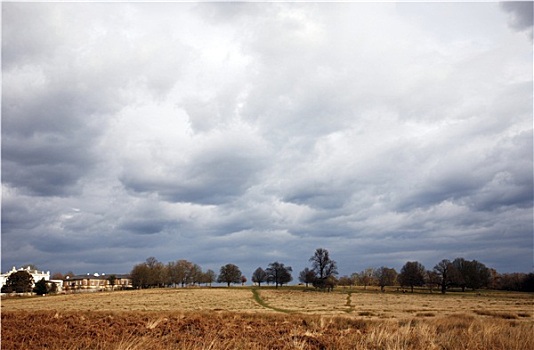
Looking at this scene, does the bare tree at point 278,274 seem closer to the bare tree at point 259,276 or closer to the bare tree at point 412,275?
the bare tree at point 259,276

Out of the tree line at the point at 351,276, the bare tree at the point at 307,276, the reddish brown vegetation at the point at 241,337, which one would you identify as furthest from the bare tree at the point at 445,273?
the reddish brown vegetation at the point at 241,337

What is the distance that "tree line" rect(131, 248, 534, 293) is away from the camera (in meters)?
124

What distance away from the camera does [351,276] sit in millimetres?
183000

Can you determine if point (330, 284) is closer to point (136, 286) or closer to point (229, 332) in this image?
point (136, 286)

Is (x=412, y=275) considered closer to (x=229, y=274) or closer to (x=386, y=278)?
(x=386, y=278)

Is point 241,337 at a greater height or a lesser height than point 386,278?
greater

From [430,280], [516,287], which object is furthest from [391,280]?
[516,287]

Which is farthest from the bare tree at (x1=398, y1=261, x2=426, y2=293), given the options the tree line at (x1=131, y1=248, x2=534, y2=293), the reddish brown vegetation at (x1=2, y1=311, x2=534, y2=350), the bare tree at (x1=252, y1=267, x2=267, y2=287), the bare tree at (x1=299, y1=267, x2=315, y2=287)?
the reddish brown vegetation at (x1=2, y1=311, x2=534, y2=350)

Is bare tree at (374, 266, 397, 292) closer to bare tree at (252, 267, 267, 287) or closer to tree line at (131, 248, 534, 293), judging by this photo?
tree line at (131, 248, 534, 293)

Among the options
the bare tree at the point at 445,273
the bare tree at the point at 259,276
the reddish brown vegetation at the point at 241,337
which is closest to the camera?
the reddish brown vegetation at the point at 241,337

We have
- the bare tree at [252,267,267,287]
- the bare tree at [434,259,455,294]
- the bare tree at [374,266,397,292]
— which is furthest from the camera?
the bare tree at [252,267,267,287]

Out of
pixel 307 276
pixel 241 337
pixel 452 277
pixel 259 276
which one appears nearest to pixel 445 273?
pixel 452 277

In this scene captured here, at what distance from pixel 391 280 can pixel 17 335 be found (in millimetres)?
143506

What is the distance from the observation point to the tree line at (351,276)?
124 metres
